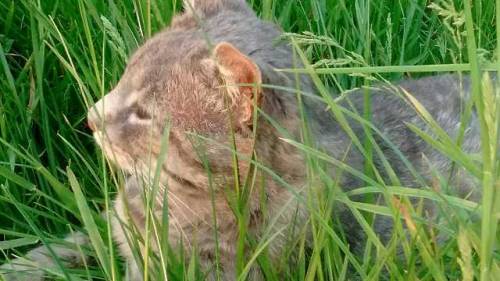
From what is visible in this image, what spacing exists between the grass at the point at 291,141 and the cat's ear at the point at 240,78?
0.10m

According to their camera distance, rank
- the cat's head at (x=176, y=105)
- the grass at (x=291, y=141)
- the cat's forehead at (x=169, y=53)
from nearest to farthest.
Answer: the grass at (x=291, y=141), the cat's head at (x=176, y=105), the cat's forehead at (x=169, y=53)

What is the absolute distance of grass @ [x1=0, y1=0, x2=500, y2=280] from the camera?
128 cm

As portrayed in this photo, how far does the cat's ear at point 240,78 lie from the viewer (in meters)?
1.50

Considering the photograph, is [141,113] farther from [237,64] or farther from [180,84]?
[237,64]

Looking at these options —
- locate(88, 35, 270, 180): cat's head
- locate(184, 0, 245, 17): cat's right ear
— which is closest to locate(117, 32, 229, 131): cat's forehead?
locate(88, 35, 270, 180): cat's head

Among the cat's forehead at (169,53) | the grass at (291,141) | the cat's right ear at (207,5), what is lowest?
the grass at (291,141)

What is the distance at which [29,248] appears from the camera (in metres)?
2.02

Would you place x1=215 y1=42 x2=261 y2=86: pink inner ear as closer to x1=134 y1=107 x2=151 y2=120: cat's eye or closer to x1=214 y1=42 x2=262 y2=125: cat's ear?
x1=214 y1=42 x2=262 y2=125: cat's ear

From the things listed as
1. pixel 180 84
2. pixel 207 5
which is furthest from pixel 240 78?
pixel 207 5

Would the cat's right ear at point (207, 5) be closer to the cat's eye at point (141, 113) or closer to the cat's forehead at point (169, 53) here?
the cat's forehead at point (169, 53)

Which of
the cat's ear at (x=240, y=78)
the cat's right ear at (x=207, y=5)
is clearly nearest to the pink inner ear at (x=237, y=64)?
the cat's ear at (x=240, y=78)

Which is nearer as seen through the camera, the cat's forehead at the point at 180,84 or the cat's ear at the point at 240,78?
the cat's ear at the point at 240,78

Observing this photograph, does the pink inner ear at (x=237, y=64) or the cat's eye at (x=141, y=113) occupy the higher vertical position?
the pink inner ear at (x=237, y=64)

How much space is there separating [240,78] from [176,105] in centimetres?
20
